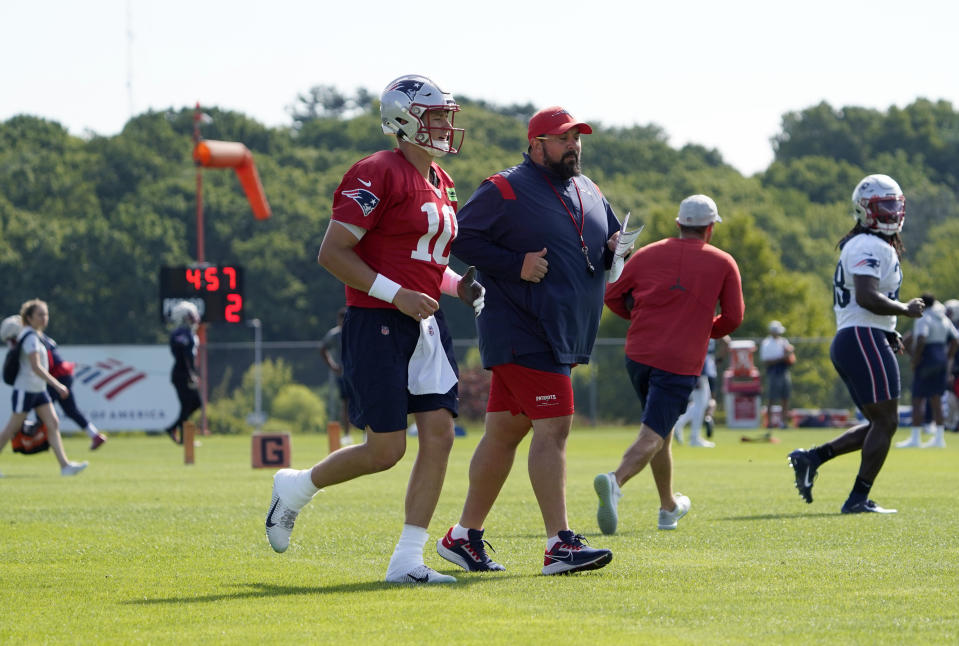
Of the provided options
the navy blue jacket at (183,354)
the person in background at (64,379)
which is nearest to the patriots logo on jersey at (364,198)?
the person in background at (64,379)

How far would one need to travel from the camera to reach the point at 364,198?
662 cm

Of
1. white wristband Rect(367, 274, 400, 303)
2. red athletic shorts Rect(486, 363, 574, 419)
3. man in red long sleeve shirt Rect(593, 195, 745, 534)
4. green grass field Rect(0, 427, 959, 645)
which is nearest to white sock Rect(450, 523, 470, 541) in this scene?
green grass field Rect(0, 427, 959, 645)

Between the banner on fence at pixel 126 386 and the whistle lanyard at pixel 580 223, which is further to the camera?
the banner on fence at pixel 126 386

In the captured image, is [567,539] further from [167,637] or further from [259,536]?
[259,536]

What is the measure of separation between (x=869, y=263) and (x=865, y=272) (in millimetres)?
70

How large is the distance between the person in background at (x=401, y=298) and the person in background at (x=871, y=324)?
159 inches

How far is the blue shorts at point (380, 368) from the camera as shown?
6727 millimetres

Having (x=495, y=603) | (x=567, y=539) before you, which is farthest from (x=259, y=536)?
(x=495, y=603)

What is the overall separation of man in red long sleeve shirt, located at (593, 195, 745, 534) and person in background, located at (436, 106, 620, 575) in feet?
6.66

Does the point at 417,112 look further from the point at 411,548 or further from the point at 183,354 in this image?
the point at 183,354

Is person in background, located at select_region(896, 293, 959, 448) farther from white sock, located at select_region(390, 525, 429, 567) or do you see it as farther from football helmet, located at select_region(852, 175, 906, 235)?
white sock, located at select_region(390, 525, 429, 567)

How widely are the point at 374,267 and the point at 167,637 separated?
2.07 m

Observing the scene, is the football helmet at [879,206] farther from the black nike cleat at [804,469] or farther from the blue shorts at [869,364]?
the black nike cleat at [804,469]

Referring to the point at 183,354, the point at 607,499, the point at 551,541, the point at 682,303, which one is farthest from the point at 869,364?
the point at 183,354
